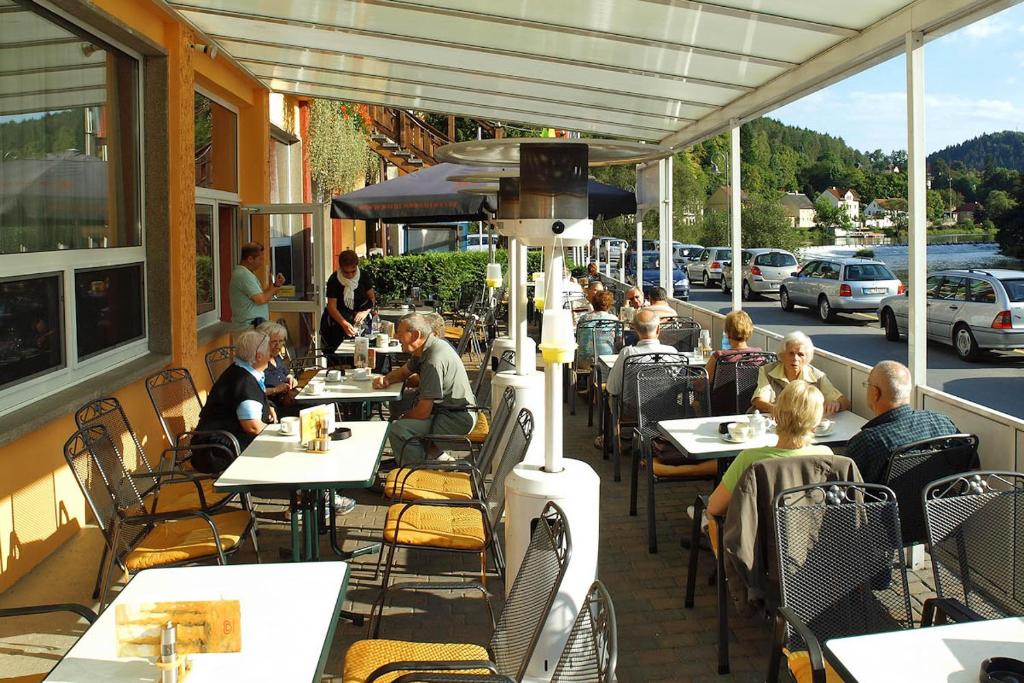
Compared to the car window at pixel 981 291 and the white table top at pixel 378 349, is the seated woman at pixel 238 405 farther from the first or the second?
the car window at pixel 981 291

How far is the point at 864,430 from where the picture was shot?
4098 mm

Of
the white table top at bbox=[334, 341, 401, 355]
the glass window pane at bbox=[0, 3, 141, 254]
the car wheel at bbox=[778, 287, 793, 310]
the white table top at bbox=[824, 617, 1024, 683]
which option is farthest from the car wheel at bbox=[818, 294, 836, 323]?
the white table top at bbox=[824, 617, 1024, 683]

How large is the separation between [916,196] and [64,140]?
5.16 meters

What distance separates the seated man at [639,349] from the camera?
666 centimetres

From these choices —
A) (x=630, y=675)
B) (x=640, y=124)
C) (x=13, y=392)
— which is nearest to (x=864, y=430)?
(x=630, y=675)

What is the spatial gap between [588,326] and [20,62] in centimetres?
523

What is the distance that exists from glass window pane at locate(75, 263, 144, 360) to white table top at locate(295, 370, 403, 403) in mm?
1383

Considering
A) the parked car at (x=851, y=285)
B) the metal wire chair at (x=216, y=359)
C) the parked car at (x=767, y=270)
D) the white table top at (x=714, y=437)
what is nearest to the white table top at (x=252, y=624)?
the white table top at (x=714, y=437)

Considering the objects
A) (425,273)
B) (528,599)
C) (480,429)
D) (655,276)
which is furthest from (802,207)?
(528,599)

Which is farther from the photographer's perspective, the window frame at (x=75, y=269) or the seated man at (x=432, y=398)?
the seated man at (x=432, y=398)

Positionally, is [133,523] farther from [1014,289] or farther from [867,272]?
[867,272]

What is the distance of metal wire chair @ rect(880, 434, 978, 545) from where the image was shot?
3855 millimetres

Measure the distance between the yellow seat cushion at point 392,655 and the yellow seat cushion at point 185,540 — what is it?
1136mm

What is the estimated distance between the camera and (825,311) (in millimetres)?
22297
